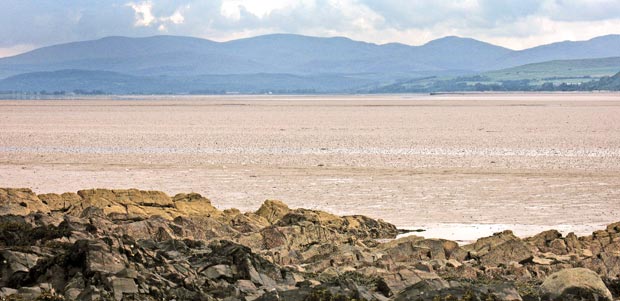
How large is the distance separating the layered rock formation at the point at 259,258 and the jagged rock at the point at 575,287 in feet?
0.05

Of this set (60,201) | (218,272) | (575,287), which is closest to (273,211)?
(60,201)

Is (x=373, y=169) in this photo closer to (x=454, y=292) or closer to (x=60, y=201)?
(x=60, y=201)

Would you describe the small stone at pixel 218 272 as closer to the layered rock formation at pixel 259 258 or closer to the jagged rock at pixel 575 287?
the layered rock formation at pixel 259 258

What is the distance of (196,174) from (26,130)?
Answer: 23.3 metres

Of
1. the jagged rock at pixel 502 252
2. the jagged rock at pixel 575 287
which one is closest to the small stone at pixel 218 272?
the jagged rock at pixel 575 287

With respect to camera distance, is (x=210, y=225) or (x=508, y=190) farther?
(x=508, y=190)

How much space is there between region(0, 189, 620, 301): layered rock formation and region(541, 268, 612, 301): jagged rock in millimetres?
15

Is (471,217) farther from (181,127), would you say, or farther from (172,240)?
(181,127)

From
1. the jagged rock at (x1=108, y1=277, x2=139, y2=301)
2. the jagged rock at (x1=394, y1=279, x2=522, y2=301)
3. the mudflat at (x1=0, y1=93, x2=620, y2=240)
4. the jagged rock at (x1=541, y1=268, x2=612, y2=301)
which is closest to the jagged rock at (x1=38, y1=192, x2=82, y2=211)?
the mudflat at (x1=0, y1=93, x2=620, y2=240)

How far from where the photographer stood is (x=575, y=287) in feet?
32.1

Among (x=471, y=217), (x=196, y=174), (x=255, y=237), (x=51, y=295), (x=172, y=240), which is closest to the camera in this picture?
(x=51, y=295)

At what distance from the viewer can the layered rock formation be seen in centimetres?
952

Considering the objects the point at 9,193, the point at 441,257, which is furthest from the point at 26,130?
the point at 441,257

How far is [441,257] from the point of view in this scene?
12.9 meters
